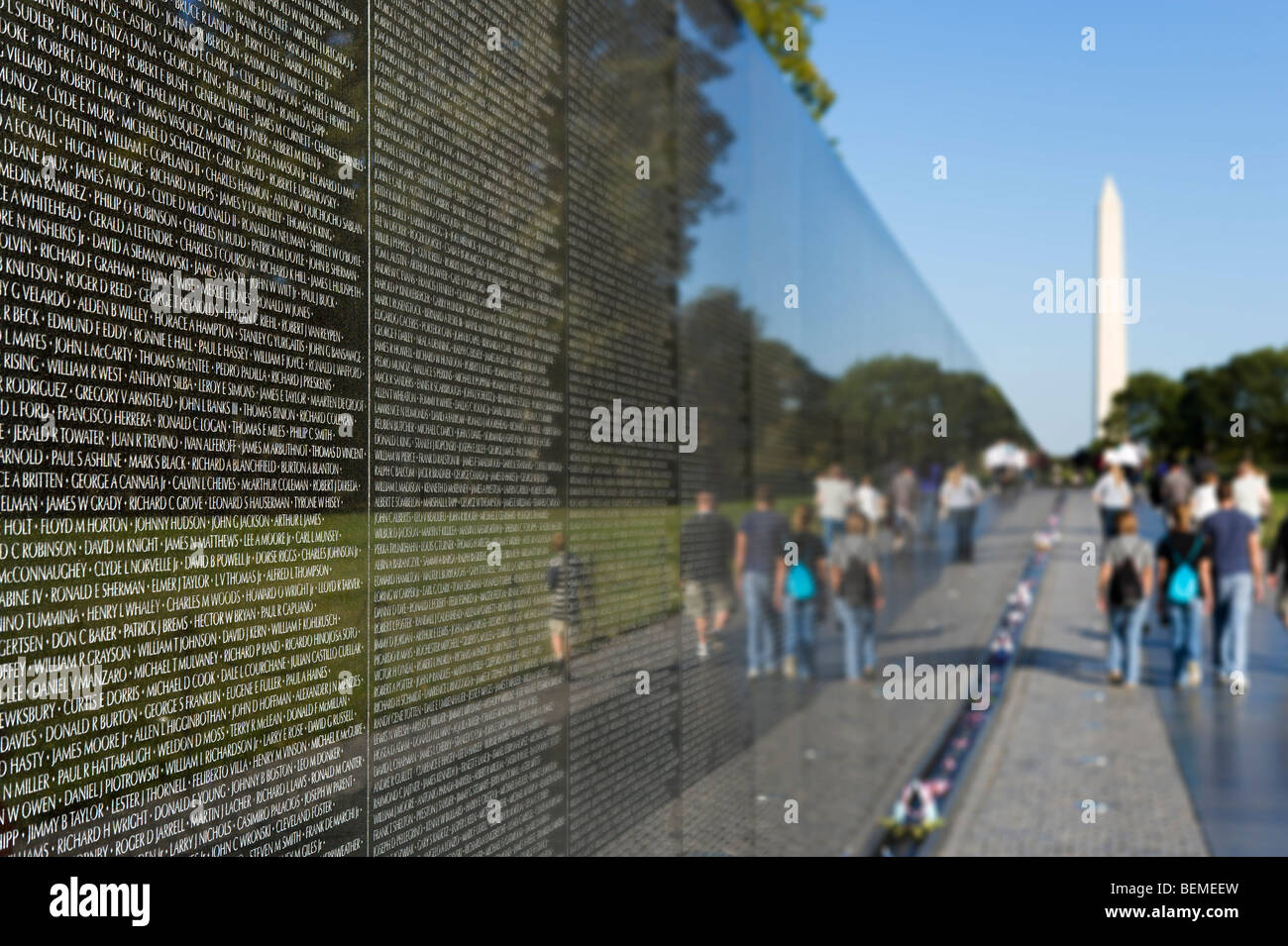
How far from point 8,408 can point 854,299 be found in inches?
325

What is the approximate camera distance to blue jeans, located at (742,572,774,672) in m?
6.18

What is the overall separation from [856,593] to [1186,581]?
4.84 metres

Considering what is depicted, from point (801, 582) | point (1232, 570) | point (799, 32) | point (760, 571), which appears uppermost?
point (799, 32)

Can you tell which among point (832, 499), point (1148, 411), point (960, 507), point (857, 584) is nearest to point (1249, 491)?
point (960, 507)

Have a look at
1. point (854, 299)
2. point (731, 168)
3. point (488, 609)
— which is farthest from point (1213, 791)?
point (488, 609)

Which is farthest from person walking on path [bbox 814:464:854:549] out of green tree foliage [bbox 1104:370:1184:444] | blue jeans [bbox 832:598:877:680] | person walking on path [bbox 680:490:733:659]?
green tree foliage [bbox 1104:370:1184:444]

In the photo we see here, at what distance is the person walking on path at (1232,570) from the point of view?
39.2 ft

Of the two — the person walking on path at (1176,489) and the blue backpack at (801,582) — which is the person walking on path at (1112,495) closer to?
the person walking on path at (1176,489)

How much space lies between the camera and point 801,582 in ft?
24.4

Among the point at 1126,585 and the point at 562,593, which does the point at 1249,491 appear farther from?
the point at 562,593

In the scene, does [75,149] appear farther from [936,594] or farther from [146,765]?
[936,594]

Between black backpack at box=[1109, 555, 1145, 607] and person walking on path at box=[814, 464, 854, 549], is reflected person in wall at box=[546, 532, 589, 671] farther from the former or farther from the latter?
black backpack at box=[1109, 555, 1145, 607]

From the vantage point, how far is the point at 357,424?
2.63 metres

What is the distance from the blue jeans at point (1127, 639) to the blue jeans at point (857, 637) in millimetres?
4462
